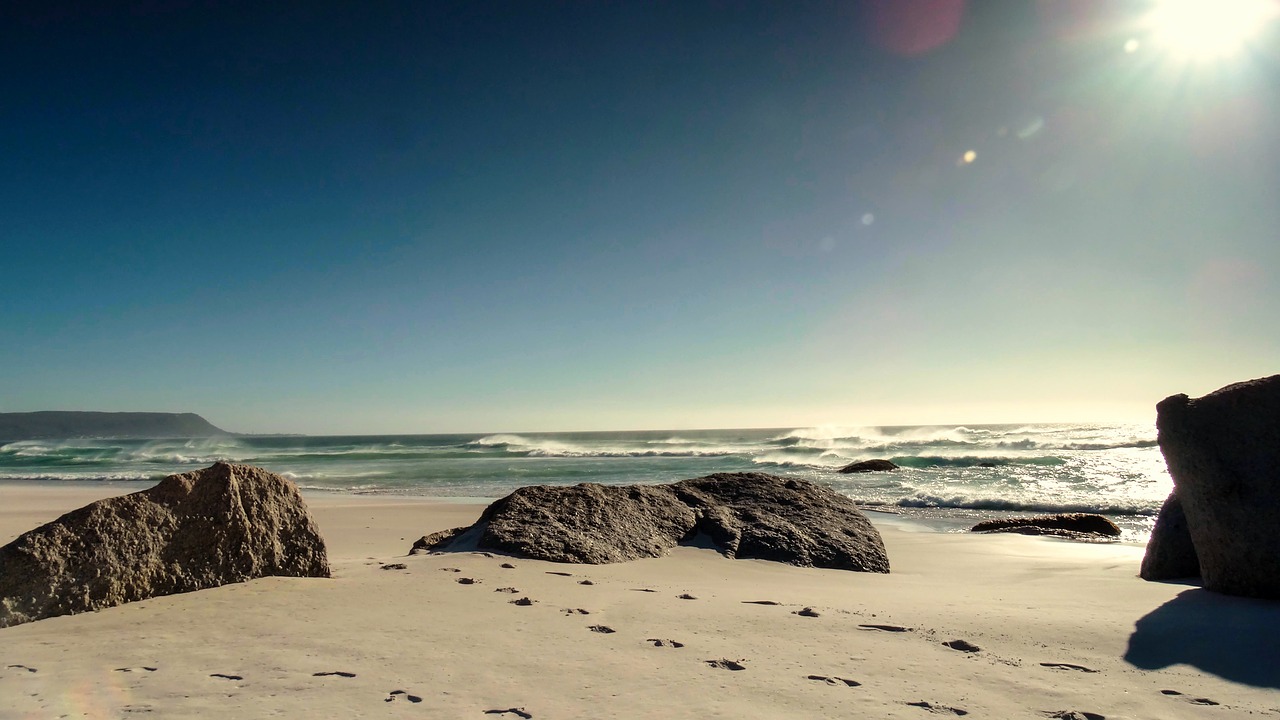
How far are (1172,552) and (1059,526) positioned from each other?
5.41m

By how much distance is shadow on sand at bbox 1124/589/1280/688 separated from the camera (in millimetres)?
2863

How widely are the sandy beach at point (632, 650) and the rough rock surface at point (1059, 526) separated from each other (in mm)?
5706

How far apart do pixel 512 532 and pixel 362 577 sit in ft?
4.11

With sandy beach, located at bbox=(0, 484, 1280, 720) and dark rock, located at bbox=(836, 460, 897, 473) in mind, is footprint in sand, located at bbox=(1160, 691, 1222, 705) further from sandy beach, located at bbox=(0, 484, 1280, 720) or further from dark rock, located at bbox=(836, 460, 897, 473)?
dark rock, located at bbox=(836, 460, 897, 473)

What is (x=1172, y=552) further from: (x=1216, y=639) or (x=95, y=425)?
(x=95, y=425)

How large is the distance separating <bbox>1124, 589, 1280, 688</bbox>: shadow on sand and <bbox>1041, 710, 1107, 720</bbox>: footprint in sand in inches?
31.5

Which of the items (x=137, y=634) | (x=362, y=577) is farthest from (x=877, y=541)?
(x=137, y=634)

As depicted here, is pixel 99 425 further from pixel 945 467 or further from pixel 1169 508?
pixel 1169 508

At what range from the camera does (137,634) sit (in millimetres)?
3027

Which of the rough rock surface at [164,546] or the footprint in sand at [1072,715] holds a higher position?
the rough rock surface at [164,546]

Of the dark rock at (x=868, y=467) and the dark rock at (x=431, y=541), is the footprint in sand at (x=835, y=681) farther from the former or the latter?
the dark rock at (x=868, y=467)

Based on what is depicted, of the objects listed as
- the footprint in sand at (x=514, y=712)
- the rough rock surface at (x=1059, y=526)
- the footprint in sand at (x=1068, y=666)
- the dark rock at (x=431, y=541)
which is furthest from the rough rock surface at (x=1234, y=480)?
the rough rock surface at (x=1059, y=526)

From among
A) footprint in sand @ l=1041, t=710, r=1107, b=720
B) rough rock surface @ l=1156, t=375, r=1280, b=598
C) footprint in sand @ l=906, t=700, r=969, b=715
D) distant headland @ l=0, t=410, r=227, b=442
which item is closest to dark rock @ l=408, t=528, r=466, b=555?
footprint in sand @ l=906, t=700, r=969, b=715

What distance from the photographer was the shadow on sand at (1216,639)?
286 centimetres
